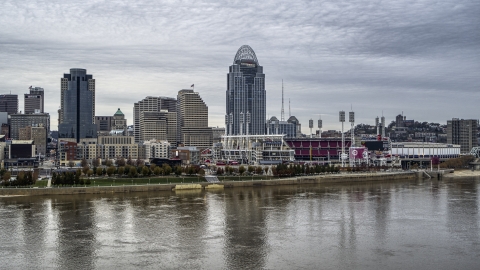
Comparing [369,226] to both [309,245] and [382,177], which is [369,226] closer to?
[309,245]

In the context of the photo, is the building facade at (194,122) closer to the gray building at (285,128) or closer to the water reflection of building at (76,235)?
the gray building at (285,128)

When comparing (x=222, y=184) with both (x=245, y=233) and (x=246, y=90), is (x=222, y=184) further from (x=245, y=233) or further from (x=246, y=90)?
(x=246, y=90)

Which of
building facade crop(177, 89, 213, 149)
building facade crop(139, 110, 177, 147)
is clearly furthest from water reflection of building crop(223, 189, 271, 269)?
building facade crop(177, 89, 213, 149)

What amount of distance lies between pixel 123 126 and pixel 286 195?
→ 11002 centimetres

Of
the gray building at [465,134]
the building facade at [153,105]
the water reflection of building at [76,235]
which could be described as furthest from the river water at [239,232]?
the building facade at [153,105]

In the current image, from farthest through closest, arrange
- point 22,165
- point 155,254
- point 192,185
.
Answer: point 22,165 < point 192,185 < point 155,254

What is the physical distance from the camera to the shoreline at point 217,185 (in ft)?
127

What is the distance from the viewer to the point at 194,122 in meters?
132

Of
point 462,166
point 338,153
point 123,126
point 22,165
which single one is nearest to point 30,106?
point 123,126

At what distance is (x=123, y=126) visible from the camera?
145 meters

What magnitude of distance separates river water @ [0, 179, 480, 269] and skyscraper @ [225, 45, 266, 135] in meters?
123

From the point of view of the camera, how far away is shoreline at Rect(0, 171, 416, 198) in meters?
38.7

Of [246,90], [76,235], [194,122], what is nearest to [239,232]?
[76,235]

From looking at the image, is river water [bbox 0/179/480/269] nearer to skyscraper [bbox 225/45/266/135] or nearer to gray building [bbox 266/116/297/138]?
gray building [bbox 266/116/297/138]
